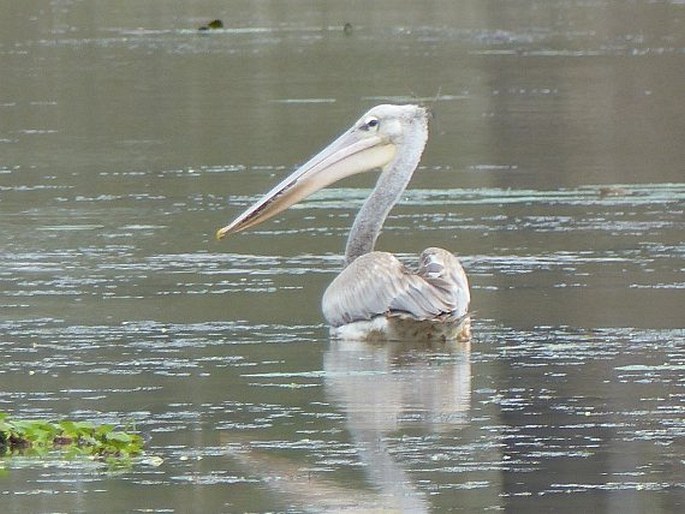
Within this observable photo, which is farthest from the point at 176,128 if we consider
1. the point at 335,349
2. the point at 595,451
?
→ the point at 595,451

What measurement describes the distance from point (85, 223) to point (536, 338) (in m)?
5.00

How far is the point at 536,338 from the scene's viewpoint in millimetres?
9781

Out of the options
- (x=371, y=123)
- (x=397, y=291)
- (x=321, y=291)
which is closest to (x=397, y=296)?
(x=397, y=291)

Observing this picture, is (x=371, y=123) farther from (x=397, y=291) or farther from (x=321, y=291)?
(x=397, y=291)

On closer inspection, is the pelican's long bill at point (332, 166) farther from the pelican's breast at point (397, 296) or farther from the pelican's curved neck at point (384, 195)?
the pelican's breast at point (397, 296)

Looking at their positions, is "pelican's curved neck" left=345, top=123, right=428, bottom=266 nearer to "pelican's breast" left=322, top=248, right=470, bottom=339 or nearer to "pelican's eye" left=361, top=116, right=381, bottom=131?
"pelican's eye" left=361, top=116, right=381, bottom=131

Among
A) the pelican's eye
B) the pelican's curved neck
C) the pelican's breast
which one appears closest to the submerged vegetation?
the pelican's breast

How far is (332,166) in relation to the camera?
11.1 m

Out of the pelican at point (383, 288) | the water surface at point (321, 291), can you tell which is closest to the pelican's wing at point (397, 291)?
the pelican at point (383, 288)

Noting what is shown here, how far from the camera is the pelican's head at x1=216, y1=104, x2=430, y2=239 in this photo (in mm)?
11133

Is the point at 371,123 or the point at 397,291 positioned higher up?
the point at 371,123

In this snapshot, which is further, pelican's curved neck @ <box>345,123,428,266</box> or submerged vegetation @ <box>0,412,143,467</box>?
pelican's curved neck @ <box>345,123,428,266</box>

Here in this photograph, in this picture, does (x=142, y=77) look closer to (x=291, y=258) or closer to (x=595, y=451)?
(x=291, y=258)

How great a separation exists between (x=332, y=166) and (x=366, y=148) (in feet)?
0.68
